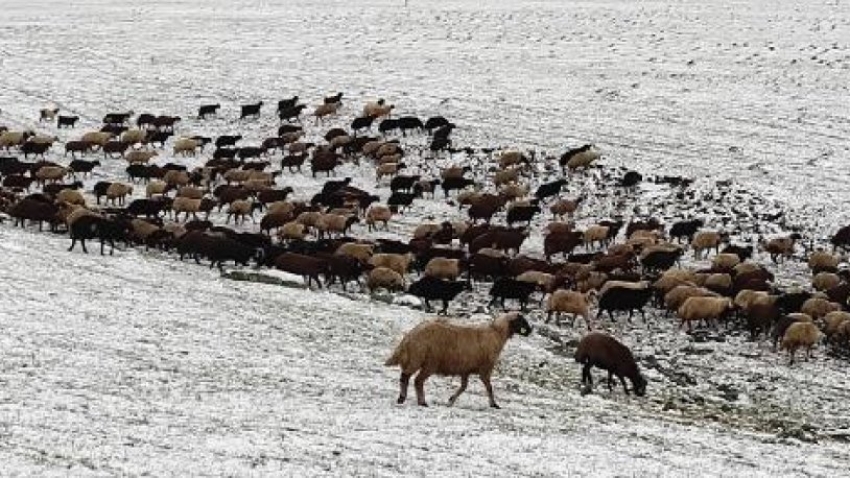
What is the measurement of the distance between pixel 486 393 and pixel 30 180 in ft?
75.8

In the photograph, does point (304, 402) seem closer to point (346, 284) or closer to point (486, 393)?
point (486, 393)

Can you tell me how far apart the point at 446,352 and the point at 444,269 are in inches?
474

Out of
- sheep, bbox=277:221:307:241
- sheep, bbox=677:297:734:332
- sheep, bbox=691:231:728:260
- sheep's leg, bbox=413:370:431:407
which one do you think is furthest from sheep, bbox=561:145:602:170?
sheep's leg, bbox=413:370:431:407

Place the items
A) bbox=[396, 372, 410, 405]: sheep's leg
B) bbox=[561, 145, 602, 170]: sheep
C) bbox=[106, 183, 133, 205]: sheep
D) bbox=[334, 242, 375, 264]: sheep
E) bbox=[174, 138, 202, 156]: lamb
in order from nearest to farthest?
1. bbox=[396, 372, 410, 405]: sheep's leg
2. bbox=[334, 242, 375, 264]: sheep
3. bbox=[106, 183, 133, 205]: sheep
4. bbox=[561, 145, 602, 170]: sheep
5. bbox=[174, 138, 202, 156]: lamb

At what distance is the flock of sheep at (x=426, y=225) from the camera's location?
2223 cm

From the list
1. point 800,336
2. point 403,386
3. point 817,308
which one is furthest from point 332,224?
point 403,386

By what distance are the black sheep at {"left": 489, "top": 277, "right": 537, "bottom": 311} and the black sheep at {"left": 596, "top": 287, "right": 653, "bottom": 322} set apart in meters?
1.81

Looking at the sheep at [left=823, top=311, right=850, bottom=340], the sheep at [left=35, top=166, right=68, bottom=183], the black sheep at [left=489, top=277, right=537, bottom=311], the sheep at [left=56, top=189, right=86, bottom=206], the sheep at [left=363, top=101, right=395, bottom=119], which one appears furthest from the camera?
the sheep at [left=363, top=101, right=395, bottom=119]

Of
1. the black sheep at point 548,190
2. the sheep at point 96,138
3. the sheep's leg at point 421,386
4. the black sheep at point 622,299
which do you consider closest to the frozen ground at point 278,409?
the sheep's leg at point 421,386

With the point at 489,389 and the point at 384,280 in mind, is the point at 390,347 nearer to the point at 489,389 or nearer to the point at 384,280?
the point at 489,389

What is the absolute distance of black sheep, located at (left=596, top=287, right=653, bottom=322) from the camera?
75.0 feet

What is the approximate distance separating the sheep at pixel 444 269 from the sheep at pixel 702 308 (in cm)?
591

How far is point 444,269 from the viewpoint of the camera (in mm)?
25719

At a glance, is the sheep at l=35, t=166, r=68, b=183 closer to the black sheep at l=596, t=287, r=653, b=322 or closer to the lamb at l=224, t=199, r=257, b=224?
the lamb at l=224, t=199, r=257, b=224
